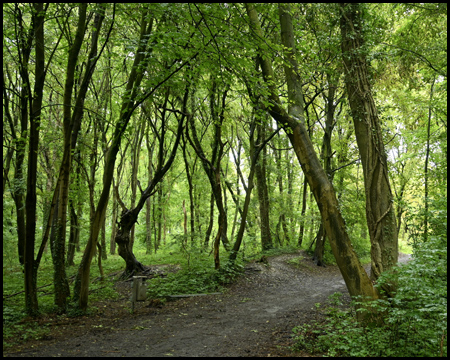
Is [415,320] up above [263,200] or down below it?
below

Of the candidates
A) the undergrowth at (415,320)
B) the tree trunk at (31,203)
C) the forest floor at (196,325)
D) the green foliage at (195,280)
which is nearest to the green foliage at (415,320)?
the undergrowth at (415,320)

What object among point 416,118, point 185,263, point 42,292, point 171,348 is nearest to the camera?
point 171,348

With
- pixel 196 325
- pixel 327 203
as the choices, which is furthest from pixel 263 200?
pixel 196 325

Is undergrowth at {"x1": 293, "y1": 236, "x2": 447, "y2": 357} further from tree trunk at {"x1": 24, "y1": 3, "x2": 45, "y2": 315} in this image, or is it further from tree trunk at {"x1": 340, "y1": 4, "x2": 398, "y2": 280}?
tree trunk at {"x1": 24, "y1": 3, "x2": 45, "y2": 315}

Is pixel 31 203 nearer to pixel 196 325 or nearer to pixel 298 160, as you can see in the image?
pixel 196 325

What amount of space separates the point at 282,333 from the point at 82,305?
4306 millimetres

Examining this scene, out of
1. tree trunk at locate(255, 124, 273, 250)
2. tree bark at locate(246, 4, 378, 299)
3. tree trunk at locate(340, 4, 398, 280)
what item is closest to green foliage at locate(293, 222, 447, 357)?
tree bark at locate(246, 4, 378, 299)

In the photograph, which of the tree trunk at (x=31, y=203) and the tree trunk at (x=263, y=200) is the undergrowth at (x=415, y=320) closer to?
the tree trunk at (x=31, y=203)

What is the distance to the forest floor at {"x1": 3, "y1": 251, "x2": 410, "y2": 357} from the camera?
15.2ft

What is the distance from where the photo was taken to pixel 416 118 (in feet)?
39.4

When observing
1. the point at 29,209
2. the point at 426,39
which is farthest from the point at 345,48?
the point at 29,209

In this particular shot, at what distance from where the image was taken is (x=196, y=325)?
20.4ft

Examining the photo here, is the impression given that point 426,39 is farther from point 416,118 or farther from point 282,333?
point 282,333

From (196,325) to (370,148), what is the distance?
5004mm
